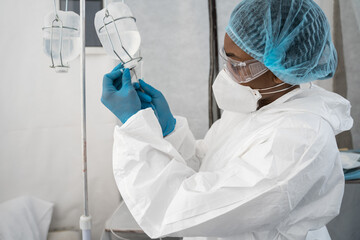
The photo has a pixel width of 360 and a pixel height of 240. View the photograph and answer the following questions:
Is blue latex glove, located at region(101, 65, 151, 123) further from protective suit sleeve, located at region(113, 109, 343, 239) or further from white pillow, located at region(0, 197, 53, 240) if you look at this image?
white pillow, located at region(0, 197, 53, 240)

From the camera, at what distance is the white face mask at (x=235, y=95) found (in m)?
0.80

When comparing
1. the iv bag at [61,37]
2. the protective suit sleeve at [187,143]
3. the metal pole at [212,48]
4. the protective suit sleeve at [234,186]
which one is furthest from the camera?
the metal pole at [212,48]

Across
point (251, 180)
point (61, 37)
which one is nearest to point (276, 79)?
point (251, 180)

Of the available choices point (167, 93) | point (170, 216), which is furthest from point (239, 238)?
point (167, 93)

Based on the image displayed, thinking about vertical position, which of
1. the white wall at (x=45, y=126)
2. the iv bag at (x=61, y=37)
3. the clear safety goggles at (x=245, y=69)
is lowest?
the white wall at (x=45, y=126)

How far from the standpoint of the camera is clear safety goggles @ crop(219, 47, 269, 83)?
770mm

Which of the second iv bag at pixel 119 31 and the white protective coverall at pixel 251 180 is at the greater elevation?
the second iv bag at pixel 119 31

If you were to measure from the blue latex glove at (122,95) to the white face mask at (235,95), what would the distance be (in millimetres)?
258

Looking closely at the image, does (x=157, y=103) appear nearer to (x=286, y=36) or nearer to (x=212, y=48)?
(x=286, y=36)

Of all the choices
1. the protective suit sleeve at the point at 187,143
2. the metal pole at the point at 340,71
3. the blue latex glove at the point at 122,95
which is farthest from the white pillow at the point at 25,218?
the metal pole at the point at 340,71

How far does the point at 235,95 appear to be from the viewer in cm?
82

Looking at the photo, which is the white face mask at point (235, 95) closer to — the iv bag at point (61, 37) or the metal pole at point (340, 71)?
the iv bag at point (61, 37)

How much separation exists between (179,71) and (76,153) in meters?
0.78

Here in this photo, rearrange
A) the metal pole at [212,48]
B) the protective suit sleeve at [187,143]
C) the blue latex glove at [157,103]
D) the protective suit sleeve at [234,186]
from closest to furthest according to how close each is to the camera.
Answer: the protective suit sleeve at [234,186]
the blue latex glove at [157,103]
the protective suit sleeve at [187,143]
the metal pole at [212,48]
